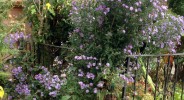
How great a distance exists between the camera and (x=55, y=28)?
13.6 ft

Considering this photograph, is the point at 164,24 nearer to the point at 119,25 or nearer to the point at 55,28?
the point at 119,25

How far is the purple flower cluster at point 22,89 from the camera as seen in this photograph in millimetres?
3752

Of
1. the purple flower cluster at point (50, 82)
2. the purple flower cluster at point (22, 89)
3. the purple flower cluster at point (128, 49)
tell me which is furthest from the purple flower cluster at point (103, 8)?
the purple flower cluster at point (22, 89)

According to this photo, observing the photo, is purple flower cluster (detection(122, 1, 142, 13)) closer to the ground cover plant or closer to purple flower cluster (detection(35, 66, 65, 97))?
the ground cover plant

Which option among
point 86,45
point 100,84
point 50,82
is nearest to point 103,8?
point 86,45

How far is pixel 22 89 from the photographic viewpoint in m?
3.83

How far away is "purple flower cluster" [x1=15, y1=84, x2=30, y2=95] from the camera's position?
3.75 metres

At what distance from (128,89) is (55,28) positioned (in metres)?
1.23

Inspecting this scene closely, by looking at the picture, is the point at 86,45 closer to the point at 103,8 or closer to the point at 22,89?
the point at 103,8

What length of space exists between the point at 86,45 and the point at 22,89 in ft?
3.42

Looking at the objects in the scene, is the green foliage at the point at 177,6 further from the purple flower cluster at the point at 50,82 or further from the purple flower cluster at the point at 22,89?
the purple flower cluster at the point at 22,89

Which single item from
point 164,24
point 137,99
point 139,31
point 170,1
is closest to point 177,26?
point 164,24

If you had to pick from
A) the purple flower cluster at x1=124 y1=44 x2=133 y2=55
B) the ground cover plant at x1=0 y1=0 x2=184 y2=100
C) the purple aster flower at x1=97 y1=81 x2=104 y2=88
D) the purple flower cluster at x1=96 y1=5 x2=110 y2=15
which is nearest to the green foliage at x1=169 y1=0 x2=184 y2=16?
the ground cover plant at x1=0 y1=0 x2=184 y2=100

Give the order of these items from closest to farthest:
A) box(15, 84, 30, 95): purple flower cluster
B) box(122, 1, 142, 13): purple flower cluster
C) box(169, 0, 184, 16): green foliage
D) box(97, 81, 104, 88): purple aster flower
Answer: box(122, 1, 142, 13): purple flower cluster < box(97, 81, 104, 88): purple aster flower < box(15, 84, 30, 95): purple flower cluster < box(169, 0, 184, 16): green foliage
